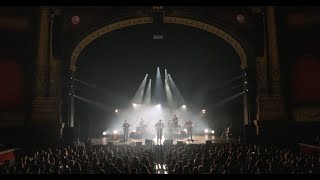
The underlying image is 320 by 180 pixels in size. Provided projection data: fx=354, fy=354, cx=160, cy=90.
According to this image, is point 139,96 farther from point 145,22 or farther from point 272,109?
point 272,109

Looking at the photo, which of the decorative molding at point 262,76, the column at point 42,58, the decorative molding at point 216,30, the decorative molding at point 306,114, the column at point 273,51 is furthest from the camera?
the decorative molding at point 216,30

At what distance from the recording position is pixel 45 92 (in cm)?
1894

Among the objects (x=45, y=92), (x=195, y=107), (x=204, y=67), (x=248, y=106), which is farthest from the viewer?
(x=195, y=107)

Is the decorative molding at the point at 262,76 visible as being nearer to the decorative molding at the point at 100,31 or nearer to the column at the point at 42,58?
the decorative molding at the point at 100,31

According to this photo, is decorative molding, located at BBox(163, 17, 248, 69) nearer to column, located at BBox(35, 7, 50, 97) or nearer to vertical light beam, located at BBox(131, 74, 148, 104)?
column, located at BBox(35, 7, 50, 97)

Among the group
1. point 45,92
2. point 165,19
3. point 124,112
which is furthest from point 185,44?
point 45,92

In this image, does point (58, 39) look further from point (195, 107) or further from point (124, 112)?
point (195, 107)

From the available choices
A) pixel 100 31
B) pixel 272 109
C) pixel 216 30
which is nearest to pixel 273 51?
pixel 272 109

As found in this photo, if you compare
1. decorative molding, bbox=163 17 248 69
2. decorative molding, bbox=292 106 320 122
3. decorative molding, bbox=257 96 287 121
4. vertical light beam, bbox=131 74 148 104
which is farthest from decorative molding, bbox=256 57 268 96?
vertical light beam, bbox=131 74 148 104

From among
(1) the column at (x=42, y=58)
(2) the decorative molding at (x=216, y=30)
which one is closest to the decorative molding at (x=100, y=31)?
(2) the decorative molding at (x=216, y=30)

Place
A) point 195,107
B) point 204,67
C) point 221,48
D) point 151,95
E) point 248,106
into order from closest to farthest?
point 248,106, point 221,48, point 204,67, point 195,107, point 151,95

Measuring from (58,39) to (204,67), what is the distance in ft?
42.2

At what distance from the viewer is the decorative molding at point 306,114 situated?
61.0ft

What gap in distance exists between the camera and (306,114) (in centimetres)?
1872
